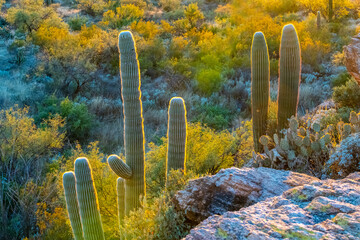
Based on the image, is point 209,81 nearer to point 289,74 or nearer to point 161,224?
point 289,74

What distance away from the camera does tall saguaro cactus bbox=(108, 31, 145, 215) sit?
24.5ft

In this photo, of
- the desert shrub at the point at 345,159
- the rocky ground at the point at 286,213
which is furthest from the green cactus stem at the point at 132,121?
the desert shrub at the point at 345,159

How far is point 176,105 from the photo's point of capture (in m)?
7.07

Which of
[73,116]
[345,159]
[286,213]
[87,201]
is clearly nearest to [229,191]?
[286,213]

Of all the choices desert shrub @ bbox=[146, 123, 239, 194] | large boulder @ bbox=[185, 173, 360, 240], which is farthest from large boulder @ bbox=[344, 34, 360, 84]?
large boulder @ bbox=[185, 173, 360, 240]

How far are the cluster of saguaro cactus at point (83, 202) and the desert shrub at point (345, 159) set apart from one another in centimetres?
376

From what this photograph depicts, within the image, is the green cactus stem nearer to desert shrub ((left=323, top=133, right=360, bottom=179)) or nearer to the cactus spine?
the cactus spine

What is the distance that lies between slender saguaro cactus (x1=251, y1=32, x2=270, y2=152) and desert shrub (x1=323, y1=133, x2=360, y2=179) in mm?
3232

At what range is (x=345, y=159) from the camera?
Result: 16.6 feet

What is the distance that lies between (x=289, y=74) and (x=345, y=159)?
3.51 m

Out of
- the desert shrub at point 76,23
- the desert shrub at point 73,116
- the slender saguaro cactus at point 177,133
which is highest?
the desert shrub at point 76,23

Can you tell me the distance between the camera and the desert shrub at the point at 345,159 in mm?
4980

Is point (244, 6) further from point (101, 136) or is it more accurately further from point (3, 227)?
point (3, 227)

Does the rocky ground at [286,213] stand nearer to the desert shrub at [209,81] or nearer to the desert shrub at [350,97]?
the desert shrub at [350,97]
